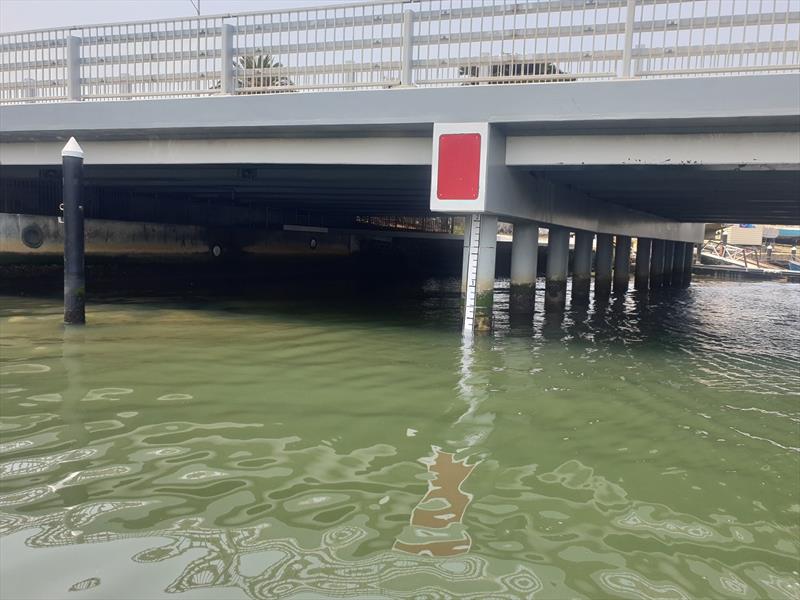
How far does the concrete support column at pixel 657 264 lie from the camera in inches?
1192

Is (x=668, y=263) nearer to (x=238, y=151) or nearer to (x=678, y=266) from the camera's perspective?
(x=678, y=266)

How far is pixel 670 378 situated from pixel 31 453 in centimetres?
712

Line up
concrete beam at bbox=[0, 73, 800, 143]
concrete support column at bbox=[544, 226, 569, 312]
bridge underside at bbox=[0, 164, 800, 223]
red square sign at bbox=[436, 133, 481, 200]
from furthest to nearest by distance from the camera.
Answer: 1. concrete support column at bbox=[544, 226, 569, 312]
2. bridge underside at bbox=[0, 164, 800, 223]
3. red square sign at bbox=[436, 133, 481, 200]
4. concrete beam at bbox=[0, 73, 800, 143]

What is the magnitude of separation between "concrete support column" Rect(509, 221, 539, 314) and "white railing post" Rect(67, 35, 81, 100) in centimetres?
976

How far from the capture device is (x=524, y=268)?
15.9 metres

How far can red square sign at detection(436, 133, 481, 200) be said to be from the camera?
982 cm

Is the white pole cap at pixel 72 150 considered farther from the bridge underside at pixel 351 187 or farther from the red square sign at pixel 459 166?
the red square sign at pixel 459 166

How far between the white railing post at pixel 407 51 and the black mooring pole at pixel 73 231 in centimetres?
546

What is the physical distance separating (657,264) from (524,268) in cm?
1744

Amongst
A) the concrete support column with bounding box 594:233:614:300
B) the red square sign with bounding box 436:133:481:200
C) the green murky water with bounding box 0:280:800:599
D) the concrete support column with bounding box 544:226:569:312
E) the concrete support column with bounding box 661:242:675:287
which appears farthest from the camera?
the concrete support column with bounding box 661:242:675:287

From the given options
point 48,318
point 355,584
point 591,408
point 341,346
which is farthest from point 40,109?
point 355,584

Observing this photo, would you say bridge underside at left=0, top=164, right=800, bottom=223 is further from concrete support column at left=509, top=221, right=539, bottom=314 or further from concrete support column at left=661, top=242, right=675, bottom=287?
concrete support column at left=661, top=242, right=675, bottom=287

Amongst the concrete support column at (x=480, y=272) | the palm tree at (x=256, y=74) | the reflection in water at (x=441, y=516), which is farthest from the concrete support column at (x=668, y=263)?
the reflection in water at (x=441, y=516)

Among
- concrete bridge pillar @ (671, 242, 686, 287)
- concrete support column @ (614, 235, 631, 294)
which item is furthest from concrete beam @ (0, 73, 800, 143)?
concrete bridge pillar @ (671, 242, 686, 287)
